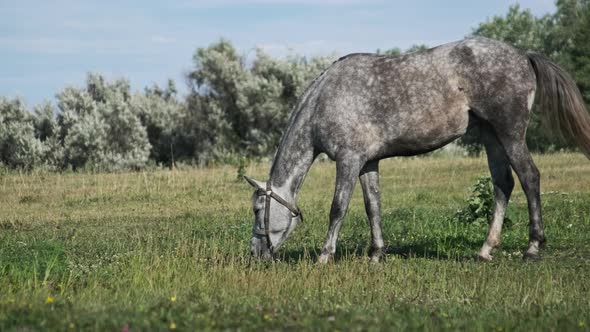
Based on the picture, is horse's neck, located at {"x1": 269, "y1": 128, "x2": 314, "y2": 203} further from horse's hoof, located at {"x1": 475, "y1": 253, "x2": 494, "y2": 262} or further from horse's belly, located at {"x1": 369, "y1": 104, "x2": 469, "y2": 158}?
horse's hoof, located at {"x1": 475, "y1": 253, "x2": 494, "y2": 262}

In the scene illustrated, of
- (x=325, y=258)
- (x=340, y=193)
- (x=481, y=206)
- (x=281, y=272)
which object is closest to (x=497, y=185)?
(x=340, y=193)

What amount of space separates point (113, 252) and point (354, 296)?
524 centimetres

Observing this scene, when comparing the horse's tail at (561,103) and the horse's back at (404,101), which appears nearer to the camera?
the horse's back at (404,101)

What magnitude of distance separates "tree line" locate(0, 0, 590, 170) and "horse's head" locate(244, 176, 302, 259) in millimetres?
23727

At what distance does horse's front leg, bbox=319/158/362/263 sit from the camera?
11.1 m

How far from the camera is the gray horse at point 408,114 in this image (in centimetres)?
1118

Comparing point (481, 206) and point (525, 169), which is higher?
point (525, 169)

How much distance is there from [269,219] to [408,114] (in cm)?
221

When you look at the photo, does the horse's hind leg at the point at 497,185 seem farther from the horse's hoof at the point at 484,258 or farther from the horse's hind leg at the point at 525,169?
the horse's hind leg at the point at 525,169

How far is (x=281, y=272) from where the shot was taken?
10133 mm

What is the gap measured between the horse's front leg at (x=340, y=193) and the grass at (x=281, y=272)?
9.0 inches

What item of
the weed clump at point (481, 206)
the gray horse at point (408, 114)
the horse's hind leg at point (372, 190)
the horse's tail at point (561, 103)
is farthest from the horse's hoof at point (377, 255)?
the weed clump at point (481, 206)

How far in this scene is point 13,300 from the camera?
7.85 m

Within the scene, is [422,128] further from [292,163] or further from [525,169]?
[292,163]
